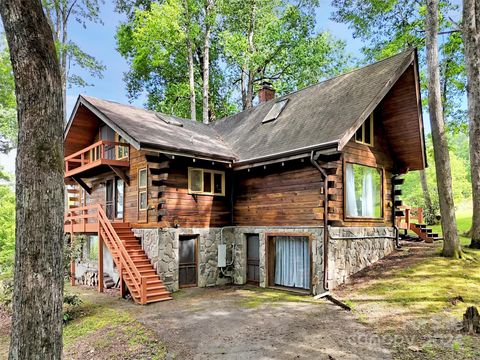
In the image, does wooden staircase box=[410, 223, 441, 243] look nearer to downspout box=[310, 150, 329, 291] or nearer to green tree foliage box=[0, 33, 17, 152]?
downspout box=[310, 150, 329, 291]

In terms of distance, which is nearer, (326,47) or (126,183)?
(126,183)

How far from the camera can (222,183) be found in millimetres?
13391

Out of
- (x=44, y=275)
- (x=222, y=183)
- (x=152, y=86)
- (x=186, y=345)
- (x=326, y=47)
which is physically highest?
(x=326, y=47)

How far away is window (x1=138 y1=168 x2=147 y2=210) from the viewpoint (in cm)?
1240

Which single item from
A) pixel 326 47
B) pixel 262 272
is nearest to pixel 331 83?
pixel 262 272

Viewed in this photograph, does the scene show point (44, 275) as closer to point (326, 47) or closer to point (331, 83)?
point (331, 83)

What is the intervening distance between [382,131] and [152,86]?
2233cm

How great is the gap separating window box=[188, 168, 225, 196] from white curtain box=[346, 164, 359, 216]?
458 centimetres

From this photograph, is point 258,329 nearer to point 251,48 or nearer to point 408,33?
point 408,33

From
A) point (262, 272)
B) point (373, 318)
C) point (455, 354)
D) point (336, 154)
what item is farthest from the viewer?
point (262, 272)

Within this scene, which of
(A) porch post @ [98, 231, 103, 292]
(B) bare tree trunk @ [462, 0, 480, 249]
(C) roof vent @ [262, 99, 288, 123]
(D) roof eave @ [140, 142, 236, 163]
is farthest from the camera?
(C) roof vent @ [262, 99, 288, 123]

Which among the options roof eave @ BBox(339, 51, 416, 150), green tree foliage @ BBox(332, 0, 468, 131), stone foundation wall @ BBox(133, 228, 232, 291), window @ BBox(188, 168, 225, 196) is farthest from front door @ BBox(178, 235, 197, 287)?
green tree foliage @ BBox(332, 0, 468, 131)

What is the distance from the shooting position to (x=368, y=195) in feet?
40.1

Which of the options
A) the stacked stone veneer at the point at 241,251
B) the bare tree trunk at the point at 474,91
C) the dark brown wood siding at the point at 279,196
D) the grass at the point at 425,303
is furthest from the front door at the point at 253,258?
the bare tree trunk at the point at 474,91
